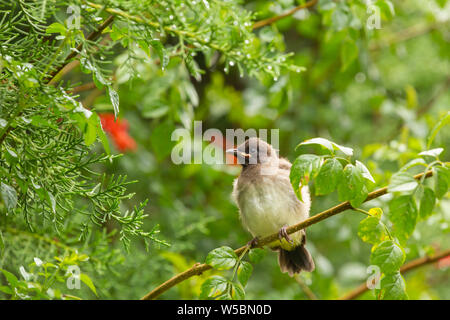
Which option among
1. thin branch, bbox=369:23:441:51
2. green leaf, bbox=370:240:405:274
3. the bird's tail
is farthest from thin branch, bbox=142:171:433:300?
thin branch, bbox=369:23:441:51

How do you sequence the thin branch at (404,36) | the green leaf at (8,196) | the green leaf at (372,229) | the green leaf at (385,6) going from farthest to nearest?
the thin branch at (404,36), the green leaf at (385,6), the green leaf at (372,229), the green leaf at (8,196)

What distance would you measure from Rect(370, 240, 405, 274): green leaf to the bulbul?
1.09 metres

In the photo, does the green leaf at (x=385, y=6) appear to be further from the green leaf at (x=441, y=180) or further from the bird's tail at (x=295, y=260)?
the bird's tail at (x=295, y=260)

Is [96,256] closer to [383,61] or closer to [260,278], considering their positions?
[260,278]

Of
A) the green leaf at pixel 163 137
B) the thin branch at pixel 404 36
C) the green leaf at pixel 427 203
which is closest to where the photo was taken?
the green leaf at pixel 427 203

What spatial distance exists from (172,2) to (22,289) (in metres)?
0.84

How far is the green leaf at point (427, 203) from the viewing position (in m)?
1.18

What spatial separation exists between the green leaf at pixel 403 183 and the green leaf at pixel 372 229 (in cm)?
14

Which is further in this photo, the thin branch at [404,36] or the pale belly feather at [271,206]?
the thin branch at [404,36]

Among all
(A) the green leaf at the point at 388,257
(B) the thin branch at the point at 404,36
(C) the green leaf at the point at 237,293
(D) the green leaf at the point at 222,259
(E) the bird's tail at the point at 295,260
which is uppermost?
(B) the thin branch at the point at 404,36

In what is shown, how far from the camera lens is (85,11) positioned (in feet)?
4.03

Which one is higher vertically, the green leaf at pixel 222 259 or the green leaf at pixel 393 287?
the green leaf at pixel 222 259

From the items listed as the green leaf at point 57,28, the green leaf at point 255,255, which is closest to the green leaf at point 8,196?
the green leaf at point 57,28

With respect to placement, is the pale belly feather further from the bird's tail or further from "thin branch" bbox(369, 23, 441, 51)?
"thin branch" bbox(369, 23, 441, 51)
